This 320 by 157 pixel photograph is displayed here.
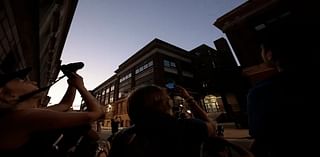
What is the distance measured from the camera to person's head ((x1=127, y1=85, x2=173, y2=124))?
49.2 inches

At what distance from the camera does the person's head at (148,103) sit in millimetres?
1250

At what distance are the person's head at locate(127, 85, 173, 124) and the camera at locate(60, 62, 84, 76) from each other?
700 millimetres

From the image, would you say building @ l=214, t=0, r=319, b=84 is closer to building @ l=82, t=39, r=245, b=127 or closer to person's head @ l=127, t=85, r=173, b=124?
building @ l=82, t=39, r=245, b=127

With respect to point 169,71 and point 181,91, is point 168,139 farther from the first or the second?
point 169,71

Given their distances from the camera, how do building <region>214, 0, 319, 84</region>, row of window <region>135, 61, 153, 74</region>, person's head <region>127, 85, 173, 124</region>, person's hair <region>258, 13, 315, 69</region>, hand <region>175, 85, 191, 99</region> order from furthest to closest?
row of window <region>135, 61, 153, 74</region> < building <region>214, 0, 319, 84</region> < hand <region>175, 85, 191, 99</region> < person's head <region>127, 85, 173, 124</region> < person's hair <region>258, 13, 315, 69</region>

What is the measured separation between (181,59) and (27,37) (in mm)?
26151

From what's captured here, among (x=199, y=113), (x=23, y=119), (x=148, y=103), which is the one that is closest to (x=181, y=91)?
(x=199, y=113)

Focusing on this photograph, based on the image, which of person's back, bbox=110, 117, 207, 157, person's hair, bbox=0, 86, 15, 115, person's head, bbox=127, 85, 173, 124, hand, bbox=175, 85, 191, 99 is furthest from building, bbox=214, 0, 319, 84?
person's hair, bbox=0, 86, 15, 115

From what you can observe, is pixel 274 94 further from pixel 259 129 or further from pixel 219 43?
pixel 219 43

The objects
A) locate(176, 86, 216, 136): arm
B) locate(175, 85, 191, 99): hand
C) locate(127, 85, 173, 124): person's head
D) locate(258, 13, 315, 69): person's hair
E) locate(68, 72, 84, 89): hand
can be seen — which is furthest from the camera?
locate(175, 85, 191, 99): hand

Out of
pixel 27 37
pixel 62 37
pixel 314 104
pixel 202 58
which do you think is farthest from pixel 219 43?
pixel 314 104

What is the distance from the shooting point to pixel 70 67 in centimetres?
158

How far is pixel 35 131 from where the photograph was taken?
108 centimetres

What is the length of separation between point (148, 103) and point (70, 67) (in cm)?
93
